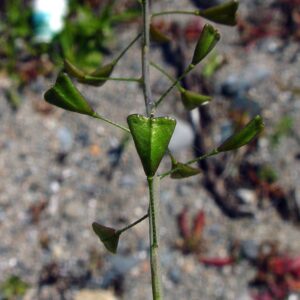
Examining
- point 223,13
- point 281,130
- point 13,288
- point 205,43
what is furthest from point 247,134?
point 281,130

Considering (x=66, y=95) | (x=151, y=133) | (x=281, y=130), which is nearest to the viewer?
(x=151, y=133)

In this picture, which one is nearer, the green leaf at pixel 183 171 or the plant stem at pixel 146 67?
the plant stem at pixel 146 67

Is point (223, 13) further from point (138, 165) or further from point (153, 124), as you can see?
point (138, 165)

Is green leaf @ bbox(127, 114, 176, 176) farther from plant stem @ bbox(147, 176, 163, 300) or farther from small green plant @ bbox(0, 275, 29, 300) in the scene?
small green plant @ bbox(0, 275, 29, 300)

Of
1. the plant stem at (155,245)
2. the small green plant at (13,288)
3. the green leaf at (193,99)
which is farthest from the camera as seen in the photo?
the small green plant at (13,288)

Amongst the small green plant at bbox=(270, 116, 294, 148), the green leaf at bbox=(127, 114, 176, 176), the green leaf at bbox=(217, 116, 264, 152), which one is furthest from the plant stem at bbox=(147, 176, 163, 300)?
the small green plant at bbox=(270, 116, 294, 148)

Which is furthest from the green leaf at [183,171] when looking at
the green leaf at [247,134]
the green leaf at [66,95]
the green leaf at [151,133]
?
the green leaf at [151,133]

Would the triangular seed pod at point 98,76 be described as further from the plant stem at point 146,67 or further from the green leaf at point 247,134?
the green leaf at point 247,134
